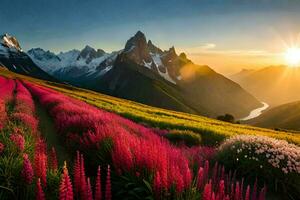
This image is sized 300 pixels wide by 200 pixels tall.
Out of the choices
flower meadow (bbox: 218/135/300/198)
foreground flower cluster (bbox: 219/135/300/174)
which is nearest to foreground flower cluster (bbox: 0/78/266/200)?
flower meadow (bbox: 218/135/300/198)

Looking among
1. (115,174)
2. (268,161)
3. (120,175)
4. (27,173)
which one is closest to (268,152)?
(268,161)

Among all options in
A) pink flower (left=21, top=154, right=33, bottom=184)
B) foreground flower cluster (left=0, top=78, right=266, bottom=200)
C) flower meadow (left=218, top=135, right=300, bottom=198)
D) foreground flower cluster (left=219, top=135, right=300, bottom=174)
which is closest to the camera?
foreground flower cluster (left=0, top=78, right=266, bottom=200)

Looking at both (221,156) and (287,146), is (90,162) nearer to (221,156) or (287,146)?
(221,156)

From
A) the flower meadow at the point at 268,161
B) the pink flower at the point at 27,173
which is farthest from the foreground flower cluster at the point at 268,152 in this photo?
the pink flower at the point at 27,173

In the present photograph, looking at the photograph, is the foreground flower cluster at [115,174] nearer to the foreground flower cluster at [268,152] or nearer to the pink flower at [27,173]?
the pink flower at [27,173]

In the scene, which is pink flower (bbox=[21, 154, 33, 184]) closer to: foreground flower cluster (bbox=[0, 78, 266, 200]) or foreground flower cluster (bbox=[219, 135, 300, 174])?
foreground flower cluster (bbox=[0, 78, 266, 200])

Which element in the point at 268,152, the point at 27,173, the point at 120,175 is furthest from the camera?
the point at 268,152

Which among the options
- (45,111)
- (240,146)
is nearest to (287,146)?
(240,146)

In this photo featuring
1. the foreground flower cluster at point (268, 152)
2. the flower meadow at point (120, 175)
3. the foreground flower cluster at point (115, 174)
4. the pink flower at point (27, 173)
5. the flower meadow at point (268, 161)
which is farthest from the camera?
the foreground flower cluster at point (268, 152)

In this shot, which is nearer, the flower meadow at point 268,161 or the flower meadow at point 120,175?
the flower meadow at point 120,175

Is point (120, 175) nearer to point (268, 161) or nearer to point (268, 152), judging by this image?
point (268, 161)

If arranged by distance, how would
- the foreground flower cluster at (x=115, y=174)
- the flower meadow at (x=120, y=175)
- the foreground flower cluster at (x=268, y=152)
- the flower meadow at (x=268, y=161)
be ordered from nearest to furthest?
the foreground flower cluster at (x=115, y=174) → the flower meadow at (x=120, y=175) → the flower meadow at (x=268, y=161) → the foreground flower cluster at (x=268, y=152)

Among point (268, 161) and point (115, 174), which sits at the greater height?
point (268, 161)

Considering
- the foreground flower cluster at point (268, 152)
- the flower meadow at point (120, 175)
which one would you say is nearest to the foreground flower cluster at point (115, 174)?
the flower meadow at point (120, 175)
